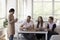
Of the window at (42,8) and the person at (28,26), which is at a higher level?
the window at (42,8)

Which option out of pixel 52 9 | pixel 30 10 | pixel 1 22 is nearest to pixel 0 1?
pixel 1 22

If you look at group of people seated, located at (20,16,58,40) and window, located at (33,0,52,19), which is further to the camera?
window, located at (33,0,52,19)

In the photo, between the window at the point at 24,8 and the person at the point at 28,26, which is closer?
the person at the point at 28,26

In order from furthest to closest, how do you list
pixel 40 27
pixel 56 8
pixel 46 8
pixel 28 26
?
pixel 46 8, pixel 56 8, pixel 28 26, pixel 40 27

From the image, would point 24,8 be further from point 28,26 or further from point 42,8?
point 28,26

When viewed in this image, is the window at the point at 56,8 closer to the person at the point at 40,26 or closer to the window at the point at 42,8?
the window at the point at 42,8

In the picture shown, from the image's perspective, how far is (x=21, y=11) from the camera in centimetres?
888

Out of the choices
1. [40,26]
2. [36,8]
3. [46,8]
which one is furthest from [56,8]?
[40,26]

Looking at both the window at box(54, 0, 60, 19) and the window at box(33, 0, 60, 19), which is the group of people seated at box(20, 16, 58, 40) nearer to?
the window at box(33, 0, 60, 19)

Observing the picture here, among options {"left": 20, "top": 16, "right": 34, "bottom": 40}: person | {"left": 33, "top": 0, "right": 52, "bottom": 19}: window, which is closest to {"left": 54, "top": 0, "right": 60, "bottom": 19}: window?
{"left": 33, "top": 0, "right": 52, "bottom": 19}: window

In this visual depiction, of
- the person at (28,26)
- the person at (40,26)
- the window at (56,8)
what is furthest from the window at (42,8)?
the person at (40,26)

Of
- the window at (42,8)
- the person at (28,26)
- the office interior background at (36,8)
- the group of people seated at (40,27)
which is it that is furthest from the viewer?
the window at (42,8)

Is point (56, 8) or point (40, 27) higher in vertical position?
point (56, 8)

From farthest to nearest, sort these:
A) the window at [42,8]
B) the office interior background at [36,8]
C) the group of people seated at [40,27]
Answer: the window at [42,8], the office interior background at [36,8], the group of people seated at [40,27]
